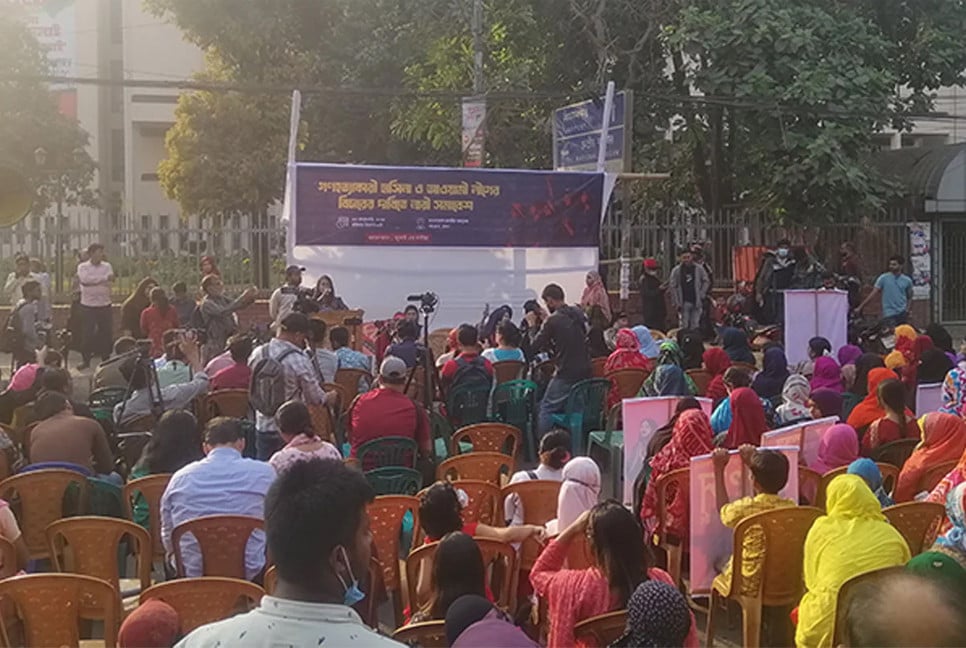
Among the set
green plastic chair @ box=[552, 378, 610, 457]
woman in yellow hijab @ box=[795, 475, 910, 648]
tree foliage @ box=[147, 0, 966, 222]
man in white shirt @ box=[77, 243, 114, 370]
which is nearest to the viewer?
woman in yellow hijab @ box=[795, 475, 910, 648]

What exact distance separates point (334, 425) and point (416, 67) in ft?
51.4

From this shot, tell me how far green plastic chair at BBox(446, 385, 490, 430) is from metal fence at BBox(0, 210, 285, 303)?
7794 millimetres

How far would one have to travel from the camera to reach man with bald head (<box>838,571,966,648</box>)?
6.70ft

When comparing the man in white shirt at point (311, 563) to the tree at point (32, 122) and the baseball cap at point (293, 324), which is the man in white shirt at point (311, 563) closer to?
the baseball cap at point (293, 324)

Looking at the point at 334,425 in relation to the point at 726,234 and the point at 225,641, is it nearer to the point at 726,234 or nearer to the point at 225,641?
the point at 225,641

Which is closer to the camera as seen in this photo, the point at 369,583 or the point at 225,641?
the point at 225,641

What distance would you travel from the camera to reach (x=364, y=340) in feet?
40.9

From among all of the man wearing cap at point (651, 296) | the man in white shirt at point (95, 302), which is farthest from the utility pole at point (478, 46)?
the man in white shirt at point (95, 302)

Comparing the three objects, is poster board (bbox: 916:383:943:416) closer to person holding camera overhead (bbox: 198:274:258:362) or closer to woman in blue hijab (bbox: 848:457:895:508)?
woman in blue hijab (bbox: 848:457:895:508)

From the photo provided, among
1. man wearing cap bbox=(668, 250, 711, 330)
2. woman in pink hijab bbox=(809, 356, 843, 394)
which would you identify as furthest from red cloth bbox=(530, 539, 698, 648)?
man wearing cap bbox=(668, 250, 711, 330)

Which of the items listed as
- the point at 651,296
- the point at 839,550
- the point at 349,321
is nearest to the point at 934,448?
the point at 839,550

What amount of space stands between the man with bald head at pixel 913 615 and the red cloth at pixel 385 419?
5069mm

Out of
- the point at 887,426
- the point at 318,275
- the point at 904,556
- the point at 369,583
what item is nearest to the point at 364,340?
the point at 318,275

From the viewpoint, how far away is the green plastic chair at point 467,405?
927 cm
